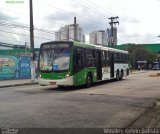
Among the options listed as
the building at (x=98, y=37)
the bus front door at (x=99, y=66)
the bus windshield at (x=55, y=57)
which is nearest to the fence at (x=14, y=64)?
the bus front door at (x=99, y=66)

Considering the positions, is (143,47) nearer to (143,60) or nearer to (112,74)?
(143,60)

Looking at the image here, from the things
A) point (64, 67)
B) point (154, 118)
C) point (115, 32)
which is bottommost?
point (154, 118)

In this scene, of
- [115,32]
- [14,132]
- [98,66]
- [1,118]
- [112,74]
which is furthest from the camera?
[115,32]

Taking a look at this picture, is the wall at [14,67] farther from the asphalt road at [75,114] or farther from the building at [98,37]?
the building at [98,37]

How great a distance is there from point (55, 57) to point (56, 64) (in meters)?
0.44

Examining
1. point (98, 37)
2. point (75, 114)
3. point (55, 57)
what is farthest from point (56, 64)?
point (98, 37)

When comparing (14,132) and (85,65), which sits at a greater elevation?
(85,65)

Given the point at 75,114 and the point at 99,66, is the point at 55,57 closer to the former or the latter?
the point at 99,66

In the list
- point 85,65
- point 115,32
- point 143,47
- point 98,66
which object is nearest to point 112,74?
point 98,66

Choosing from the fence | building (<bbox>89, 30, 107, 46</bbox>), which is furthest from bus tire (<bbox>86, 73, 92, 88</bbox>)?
building (<bbox>89, 30, 107, 46</bbox>)

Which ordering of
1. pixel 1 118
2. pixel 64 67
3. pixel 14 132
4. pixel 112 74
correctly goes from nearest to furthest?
1. pixel 14 132
2. pixel 1 118
3. pixel 64 67
4. pixel 112 74

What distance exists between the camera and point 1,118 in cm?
1033

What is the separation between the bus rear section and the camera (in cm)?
2102

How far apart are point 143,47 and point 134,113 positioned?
90.7 meters
